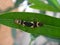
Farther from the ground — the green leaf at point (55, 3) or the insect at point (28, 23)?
the green leaf at point (55, 3)

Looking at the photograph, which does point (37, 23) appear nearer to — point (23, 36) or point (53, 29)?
point (53, 29)

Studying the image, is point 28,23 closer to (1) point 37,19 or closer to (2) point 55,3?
(1) point 37,19

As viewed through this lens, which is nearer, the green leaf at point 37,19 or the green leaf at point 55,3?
the green leaf at point 37,19

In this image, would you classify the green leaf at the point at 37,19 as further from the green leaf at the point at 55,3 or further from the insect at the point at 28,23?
the green leaf at the point at 55,3

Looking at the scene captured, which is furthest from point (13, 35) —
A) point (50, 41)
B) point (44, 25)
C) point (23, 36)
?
point (44, 25)

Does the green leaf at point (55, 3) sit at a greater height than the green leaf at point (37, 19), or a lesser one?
greater

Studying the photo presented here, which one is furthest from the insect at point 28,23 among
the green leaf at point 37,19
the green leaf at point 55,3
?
the green leaf at point 55,3

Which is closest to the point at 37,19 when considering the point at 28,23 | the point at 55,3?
the point at 28,23

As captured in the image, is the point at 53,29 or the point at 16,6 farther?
the point at 16,6
